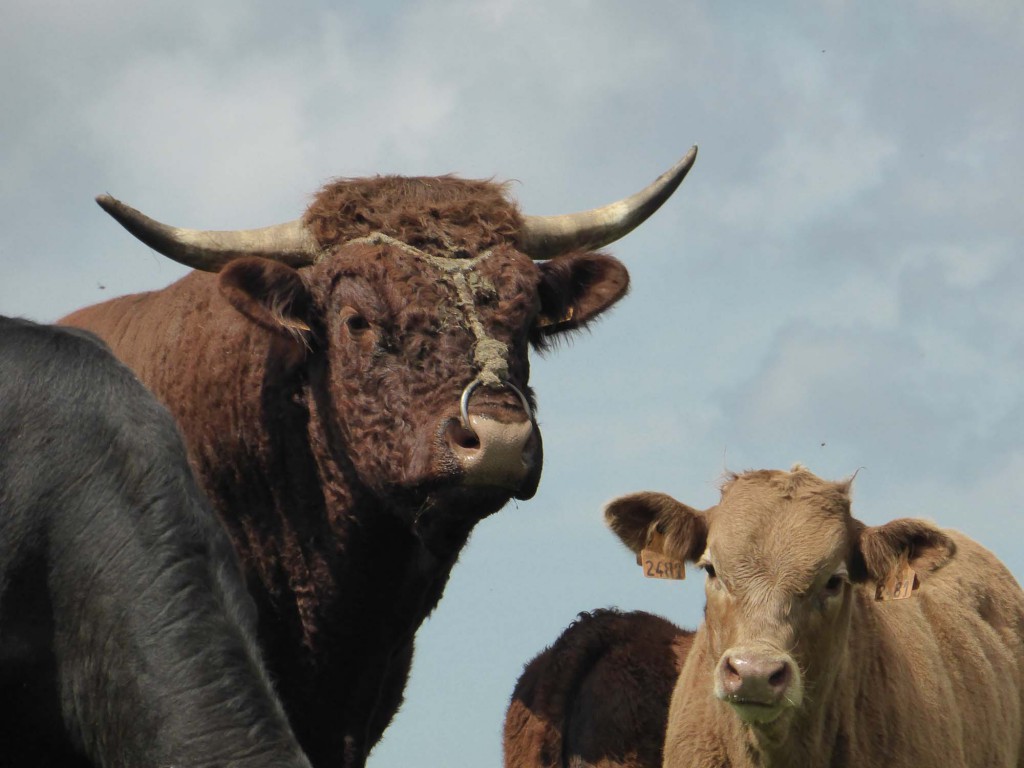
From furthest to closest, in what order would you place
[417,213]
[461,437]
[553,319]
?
[553,319] < [417,213] < [461,437]

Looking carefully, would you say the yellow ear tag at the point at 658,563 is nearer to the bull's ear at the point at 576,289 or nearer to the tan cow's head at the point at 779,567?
the tan cow's head at the point at 779,567

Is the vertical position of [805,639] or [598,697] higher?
[805,639]

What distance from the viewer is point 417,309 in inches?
263

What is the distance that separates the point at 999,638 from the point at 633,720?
7.09ft

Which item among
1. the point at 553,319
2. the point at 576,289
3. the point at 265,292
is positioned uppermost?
the point at 576,289

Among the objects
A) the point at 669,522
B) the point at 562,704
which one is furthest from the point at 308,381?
the point at 562,704

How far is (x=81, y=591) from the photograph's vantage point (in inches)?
168

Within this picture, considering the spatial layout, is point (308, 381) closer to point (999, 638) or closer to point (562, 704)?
point (562, 704)

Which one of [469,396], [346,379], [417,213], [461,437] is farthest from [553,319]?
[461,437]

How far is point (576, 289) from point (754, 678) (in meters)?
1.96

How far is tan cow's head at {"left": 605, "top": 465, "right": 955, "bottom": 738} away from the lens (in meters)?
6.99

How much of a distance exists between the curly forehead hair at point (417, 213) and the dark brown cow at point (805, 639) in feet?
5.39

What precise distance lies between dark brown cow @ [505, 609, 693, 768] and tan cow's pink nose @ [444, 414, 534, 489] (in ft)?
10.9

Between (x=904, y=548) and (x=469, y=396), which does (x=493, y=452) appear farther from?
(x=904, y=548)
